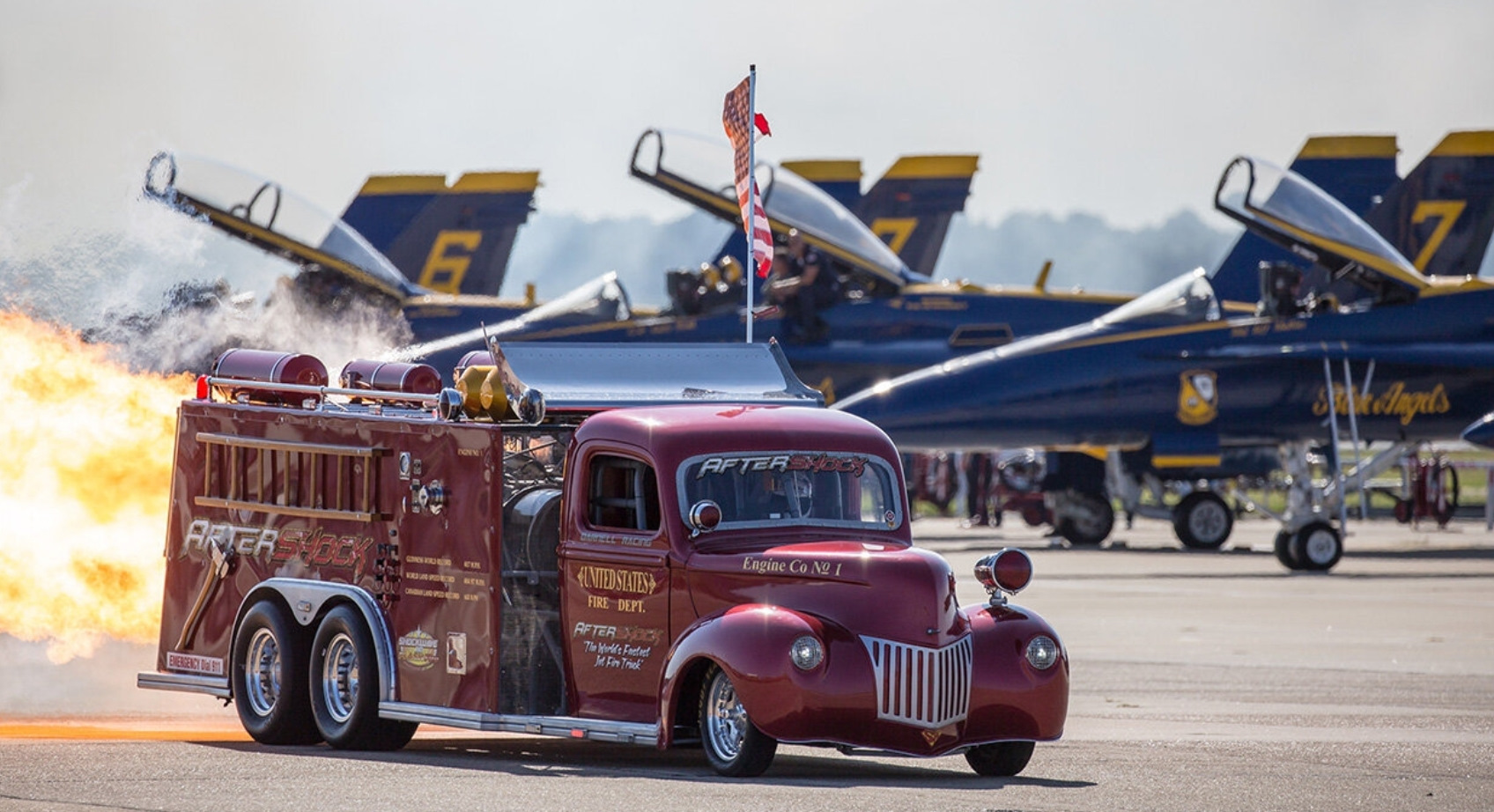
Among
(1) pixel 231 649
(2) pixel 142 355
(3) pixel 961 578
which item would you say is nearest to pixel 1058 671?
(1) pixel 231 649

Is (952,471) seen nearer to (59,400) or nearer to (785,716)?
(59,400)

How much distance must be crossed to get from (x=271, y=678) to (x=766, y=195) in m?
25.7

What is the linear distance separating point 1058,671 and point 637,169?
27.2 metres

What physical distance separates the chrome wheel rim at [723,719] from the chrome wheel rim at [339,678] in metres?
2.64

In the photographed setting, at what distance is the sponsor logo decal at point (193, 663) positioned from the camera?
13.7 metres

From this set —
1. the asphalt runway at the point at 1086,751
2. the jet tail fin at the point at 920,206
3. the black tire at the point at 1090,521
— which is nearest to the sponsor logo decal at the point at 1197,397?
the black tire at the point at 1090,521

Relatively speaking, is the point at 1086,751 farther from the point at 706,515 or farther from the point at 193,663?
the point at 193,663

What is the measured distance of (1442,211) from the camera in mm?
39094

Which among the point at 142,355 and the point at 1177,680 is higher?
the point at 142,355

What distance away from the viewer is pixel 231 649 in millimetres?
13477

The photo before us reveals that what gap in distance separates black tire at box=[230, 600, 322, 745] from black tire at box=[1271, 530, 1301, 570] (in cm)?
2037

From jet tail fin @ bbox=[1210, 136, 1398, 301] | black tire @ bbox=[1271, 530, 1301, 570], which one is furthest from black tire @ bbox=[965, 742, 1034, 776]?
jet tail fin @ bbox=[1210, 136, 1398, 301]

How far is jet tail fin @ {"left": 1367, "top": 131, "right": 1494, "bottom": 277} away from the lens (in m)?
38.8

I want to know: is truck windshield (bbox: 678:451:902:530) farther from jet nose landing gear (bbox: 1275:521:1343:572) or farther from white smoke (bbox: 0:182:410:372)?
jet nose landing gear (bbox: 1275:521:1343:572)
